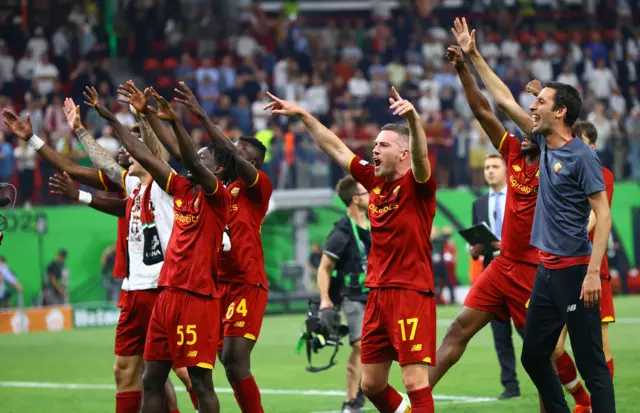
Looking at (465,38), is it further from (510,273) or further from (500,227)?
(500,227)

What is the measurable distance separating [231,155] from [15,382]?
23.7 feet

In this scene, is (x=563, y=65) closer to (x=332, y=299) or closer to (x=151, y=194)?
(x=332, y=299)

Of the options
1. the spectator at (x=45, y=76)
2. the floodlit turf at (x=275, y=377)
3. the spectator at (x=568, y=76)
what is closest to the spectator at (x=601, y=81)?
the spectator at (x=568, y=76)

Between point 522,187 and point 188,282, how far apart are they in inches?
115

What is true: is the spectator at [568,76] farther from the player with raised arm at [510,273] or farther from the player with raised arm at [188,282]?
the player with raised arm at [188,282]

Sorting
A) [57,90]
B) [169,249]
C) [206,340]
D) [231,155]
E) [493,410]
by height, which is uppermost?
[57,90]

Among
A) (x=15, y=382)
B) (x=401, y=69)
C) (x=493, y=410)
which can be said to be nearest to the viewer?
(x=493, y=410)

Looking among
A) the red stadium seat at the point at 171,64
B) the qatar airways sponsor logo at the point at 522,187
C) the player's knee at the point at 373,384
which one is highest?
the red stadium seat at the point at 171,64

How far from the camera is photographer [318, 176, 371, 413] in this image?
11.6 meters

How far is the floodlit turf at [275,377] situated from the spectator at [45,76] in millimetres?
8209

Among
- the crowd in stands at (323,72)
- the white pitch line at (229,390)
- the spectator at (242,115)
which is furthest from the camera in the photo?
the spectator at (242,115)

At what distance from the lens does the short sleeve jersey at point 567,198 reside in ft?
25.5

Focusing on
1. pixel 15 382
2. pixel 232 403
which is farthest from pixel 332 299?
pixel 15 382

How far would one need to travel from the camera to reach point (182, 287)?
320 inches
